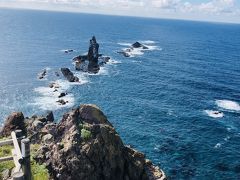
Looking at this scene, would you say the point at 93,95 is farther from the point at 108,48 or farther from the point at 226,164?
the point at 108,48

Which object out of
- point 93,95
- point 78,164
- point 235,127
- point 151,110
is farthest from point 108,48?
point 78,164

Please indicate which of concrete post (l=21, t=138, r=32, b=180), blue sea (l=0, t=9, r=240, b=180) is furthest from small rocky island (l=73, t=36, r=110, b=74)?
concrete post (l=21, t=138, r=32, b=180)

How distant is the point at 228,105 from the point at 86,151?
239 feet

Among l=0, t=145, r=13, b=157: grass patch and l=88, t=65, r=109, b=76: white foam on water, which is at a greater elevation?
l=0, t=145, r=13, b=157: grass patch

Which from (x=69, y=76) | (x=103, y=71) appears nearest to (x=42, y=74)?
(x=69, y=76)

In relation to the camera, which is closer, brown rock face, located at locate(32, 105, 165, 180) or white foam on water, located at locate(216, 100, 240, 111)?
brown rock face, located at locate(32, 105, 165, 180)

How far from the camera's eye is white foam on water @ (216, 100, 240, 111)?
99912 millimetres

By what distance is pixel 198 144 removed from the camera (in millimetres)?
74688

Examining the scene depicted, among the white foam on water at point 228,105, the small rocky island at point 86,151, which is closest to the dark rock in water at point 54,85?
the white foam on water at point 228,105

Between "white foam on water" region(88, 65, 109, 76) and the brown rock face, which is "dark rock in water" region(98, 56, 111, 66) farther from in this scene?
the brown rock face

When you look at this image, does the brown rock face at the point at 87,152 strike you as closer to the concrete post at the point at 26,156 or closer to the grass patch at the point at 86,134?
the grass patch at the point at 86,134

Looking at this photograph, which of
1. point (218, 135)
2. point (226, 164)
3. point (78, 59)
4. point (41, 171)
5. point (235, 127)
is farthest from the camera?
point (78, 59)

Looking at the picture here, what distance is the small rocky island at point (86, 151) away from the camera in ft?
125

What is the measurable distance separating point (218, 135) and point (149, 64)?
7913 centimetres
